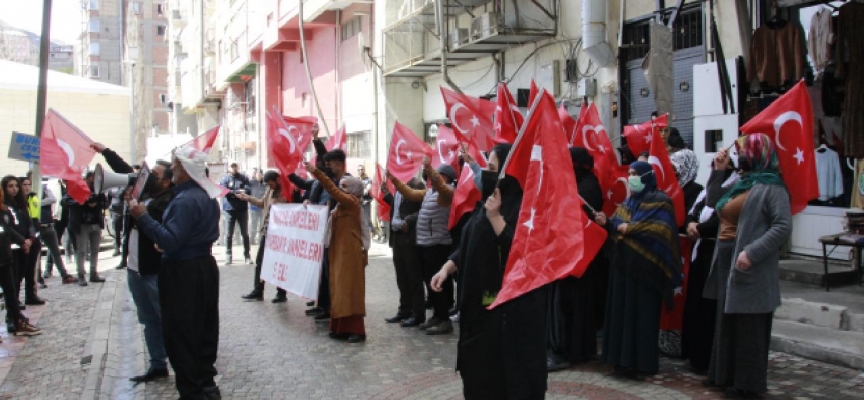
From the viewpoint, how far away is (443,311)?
9109mm

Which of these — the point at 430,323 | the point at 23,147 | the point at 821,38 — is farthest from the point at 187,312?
the point at 821,38

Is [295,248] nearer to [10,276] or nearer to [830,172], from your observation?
[10,276]

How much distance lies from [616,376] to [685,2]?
7434 millimetres

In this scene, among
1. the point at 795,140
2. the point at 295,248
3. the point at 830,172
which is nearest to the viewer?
the point at 795,140

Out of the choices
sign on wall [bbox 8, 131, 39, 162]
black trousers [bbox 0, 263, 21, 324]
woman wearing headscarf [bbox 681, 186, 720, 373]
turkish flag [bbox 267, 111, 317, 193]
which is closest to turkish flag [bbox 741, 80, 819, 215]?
woman wearing headscarf [bbox 681, 186, 720, 373]

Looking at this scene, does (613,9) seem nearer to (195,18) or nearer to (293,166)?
(293,166)

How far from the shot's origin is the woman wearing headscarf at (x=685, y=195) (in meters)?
7.33

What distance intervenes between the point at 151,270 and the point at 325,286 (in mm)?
3102

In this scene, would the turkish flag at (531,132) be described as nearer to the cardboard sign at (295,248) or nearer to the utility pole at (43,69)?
the cardboard sign at (295,248)

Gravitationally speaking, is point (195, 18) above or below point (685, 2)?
above

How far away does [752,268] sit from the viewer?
5934 millimetres

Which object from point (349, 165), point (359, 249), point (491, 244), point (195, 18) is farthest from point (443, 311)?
point (195, 18)

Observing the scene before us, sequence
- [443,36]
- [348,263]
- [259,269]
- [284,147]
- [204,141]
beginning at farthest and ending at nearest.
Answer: [443,36] < [259,269] < [284,147] < [348,263] < [204,141]

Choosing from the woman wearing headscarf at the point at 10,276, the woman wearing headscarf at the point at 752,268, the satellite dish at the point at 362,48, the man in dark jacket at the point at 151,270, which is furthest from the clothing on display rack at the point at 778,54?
the satellite dish at the point at 362,48
